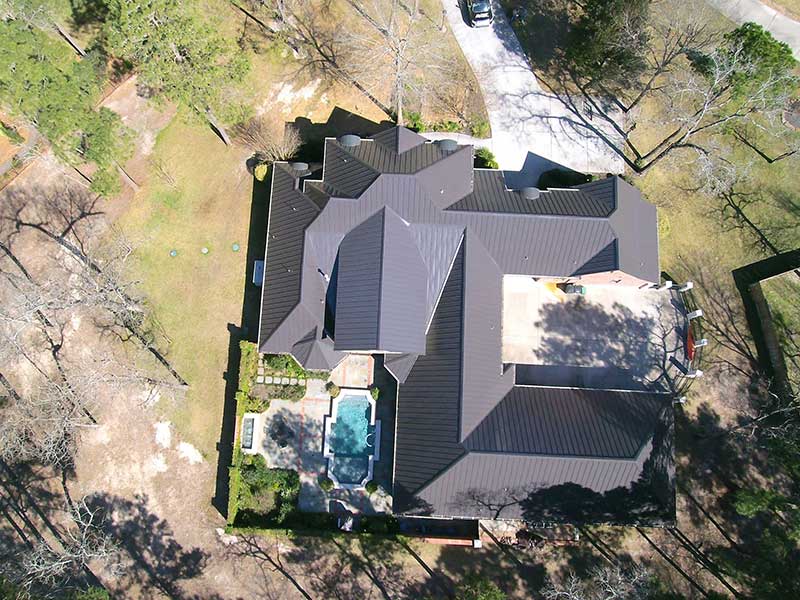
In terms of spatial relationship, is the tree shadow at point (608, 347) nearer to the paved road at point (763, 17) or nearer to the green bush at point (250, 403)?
the green bush at point (250, 403)

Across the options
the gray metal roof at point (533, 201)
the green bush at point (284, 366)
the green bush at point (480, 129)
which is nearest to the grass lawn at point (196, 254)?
the green bush at point (284, 366)

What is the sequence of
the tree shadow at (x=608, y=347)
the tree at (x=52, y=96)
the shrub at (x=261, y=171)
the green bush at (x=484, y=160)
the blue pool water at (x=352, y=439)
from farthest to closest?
the green bush at (x=484, y=160)
the shrub at (x=261, y=171)
the tree shadow at (x=608, y=347)
the blue pool water at (x=352, y=439)
the tree at (x=52, y=96)

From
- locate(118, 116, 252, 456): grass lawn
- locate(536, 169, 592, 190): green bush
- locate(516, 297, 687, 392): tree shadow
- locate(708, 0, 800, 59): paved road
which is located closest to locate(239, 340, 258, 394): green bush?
locate(118, 116, 252, 456): grass lawn

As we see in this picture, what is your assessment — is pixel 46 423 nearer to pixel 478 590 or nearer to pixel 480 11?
pixel 478 590

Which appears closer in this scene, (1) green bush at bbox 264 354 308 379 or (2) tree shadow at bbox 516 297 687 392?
(1) green bush at bbox 264 354 308 379

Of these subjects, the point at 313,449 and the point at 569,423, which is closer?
the point at 569,423

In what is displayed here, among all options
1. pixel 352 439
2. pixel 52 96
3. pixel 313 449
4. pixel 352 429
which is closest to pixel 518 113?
pixel 352 429

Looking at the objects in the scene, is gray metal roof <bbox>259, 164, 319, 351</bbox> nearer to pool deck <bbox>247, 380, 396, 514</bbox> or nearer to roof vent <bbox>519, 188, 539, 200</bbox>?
pool deck <bbox>247, 380, 396, 514</bbox>
